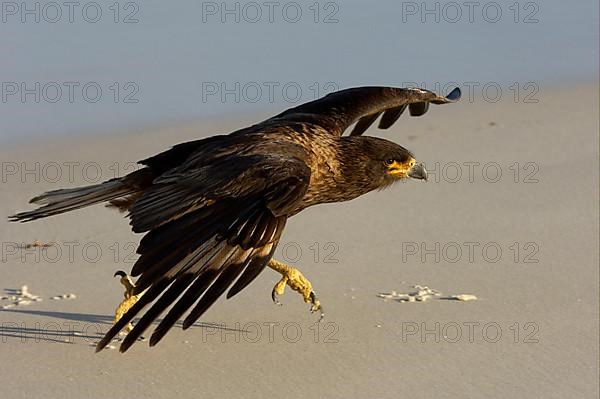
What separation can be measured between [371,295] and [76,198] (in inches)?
72.9

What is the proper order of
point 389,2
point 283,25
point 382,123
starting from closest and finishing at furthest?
1. point 382,123
2. point 283,25
3. point 389,2

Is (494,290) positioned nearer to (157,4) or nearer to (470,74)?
(470,74)

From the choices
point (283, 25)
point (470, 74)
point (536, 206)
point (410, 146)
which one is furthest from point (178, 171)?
point (283, 25)

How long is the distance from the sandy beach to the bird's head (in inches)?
30.8

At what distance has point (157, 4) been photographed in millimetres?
15648

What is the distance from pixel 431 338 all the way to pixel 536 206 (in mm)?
2318

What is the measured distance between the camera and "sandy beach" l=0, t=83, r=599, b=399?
668 cm

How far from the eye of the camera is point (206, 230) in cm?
571

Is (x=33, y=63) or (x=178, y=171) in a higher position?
(x=33, y=63)
